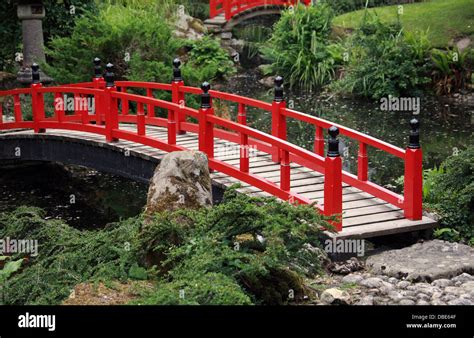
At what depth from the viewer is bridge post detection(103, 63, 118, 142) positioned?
14.2m

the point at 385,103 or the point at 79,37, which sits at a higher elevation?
the point at 79,37

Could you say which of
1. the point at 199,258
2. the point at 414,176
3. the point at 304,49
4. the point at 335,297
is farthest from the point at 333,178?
the point at 304,49

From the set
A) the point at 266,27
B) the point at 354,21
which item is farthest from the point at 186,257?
the point at 266,27

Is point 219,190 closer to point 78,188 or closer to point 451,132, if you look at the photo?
point 78,188

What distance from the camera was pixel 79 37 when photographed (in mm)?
17062

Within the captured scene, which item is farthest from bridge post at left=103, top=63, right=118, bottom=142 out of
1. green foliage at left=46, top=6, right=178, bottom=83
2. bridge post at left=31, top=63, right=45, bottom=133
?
green foliage at left=46, top=6, right=178, bottom=83

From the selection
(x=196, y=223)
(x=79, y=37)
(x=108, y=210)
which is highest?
(x=79, y=37)

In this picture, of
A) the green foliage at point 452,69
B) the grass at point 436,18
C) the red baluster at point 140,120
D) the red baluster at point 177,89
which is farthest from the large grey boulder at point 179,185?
the grass at point 436,18

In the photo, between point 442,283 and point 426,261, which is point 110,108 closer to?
point 426,261

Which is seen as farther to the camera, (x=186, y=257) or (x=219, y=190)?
(x=219, y=190)

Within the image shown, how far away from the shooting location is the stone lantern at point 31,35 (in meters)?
17.6

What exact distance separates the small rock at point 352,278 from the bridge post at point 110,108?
19.2 feet

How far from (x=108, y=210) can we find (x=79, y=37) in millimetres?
3582

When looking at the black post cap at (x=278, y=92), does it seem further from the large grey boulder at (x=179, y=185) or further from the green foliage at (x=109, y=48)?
the green foliage at (x=109, y=48)
